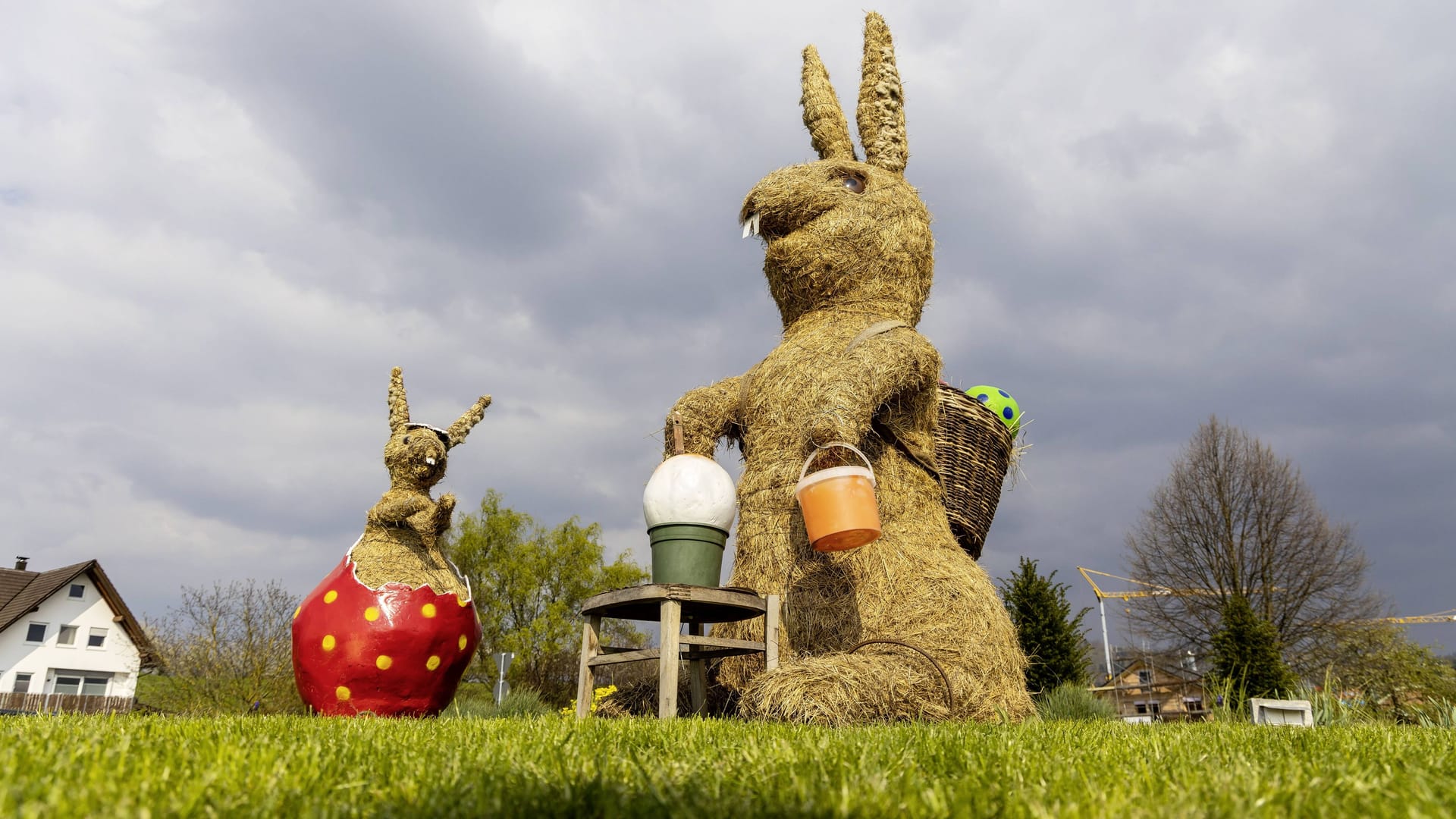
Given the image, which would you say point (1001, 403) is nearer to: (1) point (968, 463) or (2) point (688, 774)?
(1) point (968, 463)

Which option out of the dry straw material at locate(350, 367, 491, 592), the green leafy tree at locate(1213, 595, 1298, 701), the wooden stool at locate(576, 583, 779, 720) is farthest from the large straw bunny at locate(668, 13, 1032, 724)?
the green leafy tree at locate(1213, 595, 1298, 701)

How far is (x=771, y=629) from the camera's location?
4320 millimetres

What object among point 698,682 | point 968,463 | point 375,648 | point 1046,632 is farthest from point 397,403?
point 1046,632

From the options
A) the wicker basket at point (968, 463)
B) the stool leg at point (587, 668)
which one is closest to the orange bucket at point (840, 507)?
the stool leg at point (587, 668)

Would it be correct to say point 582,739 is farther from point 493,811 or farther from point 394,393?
point 394,393

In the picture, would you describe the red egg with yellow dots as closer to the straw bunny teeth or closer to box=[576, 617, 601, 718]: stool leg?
box=[576, 617, 601, 718]: stool leg

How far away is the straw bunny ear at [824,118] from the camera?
22.1 feet

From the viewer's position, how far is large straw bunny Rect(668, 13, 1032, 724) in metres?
4.13

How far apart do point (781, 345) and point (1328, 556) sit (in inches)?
864

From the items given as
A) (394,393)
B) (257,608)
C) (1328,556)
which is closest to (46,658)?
(257,608)

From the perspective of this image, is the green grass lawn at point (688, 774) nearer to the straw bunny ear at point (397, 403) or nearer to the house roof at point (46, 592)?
the straw bunny ear at point (397, 403)

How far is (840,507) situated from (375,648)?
2.61 m

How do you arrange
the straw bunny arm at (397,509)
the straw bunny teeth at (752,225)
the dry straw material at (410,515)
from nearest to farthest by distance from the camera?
the dry straw material at (410,515) → the straw bunny arm at (397,509) → the straw bunny teeth at (752,225)

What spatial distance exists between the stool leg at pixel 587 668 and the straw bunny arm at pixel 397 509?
125 cm
